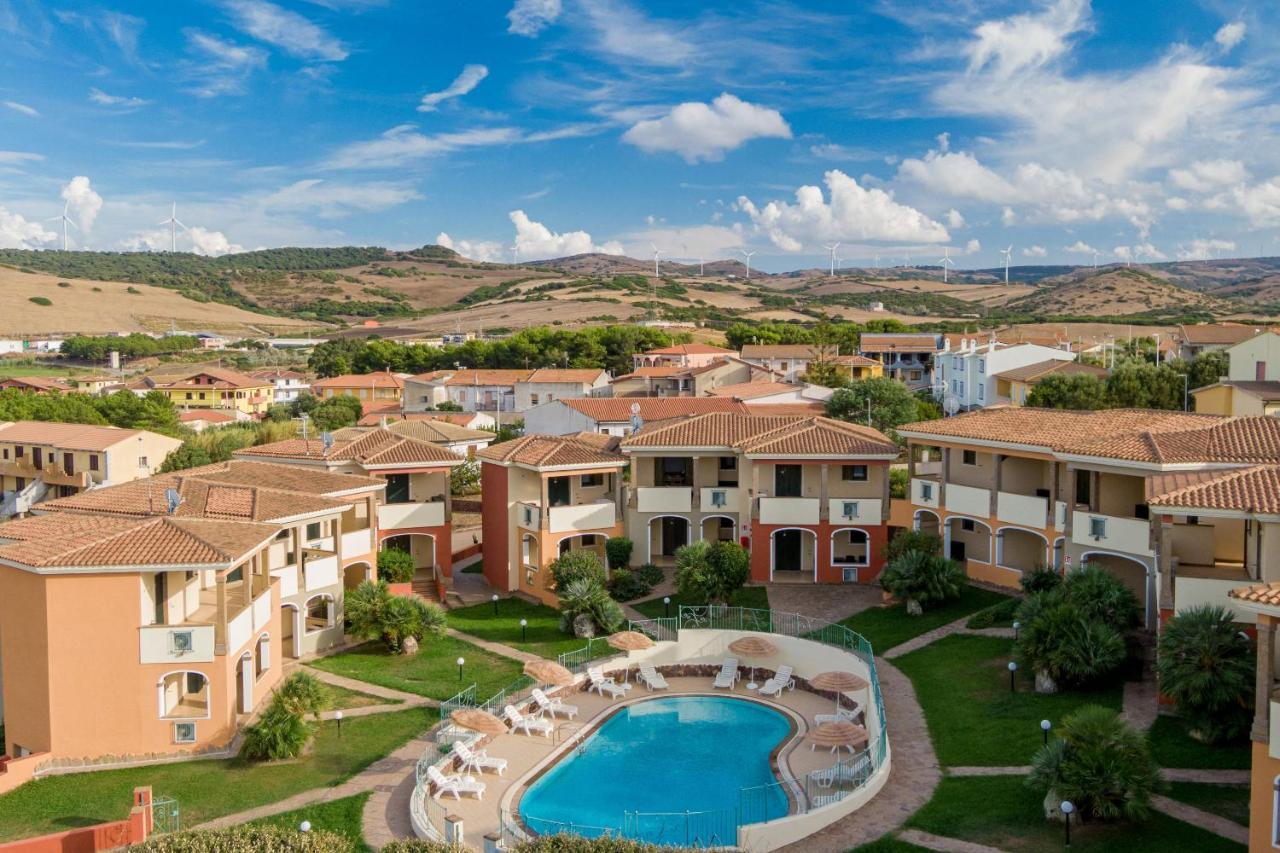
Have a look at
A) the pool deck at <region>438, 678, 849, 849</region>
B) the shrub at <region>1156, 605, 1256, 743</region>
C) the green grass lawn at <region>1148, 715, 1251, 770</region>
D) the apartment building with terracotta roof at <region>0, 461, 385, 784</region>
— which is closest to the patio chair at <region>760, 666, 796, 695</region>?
the pool deck at <region>438, 678, 849, 849</region>

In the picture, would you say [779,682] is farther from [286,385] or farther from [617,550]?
[286,385]

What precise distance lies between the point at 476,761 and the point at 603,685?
6.50 meters

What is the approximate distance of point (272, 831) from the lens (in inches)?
626

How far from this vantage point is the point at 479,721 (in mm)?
25078

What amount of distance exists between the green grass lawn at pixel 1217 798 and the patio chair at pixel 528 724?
1465 centimetres

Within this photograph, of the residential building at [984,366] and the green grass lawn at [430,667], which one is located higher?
the residential building at [984,366]

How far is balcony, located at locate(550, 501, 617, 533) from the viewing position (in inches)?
1519

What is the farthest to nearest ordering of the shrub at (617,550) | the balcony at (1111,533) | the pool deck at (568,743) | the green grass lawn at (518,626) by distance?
the shrub at (617,550)
the green grass lawn at (518,626)
the balcony at (1111,533)
the pool deck at (568,743)

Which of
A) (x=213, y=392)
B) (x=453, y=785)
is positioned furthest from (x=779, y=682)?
(x=213, y=392)

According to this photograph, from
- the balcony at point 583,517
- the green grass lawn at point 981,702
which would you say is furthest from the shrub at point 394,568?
the green grass lawn at point 981,702

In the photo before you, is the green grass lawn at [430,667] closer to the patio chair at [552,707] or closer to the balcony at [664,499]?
the patio chair at [552,707]

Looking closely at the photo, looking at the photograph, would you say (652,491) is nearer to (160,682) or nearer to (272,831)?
(160,682)

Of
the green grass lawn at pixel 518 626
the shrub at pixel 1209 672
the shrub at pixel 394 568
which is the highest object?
the shrub at pixel 1209 672

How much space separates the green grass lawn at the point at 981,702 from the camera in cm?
2358
